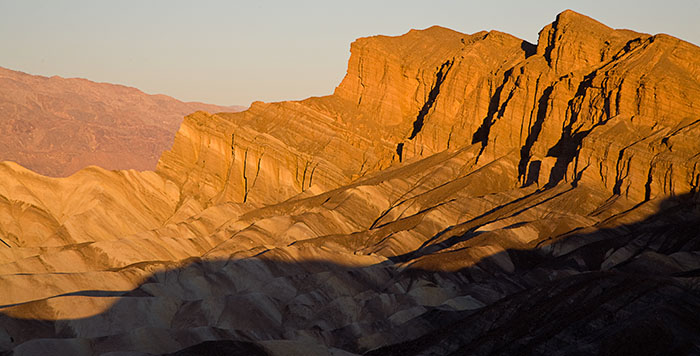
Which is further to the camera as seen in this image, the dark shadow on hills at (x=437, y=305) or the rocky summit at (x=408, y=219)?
the rocky summit at (x=408, y=219)

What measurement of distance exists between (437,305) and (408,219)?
26624 mm

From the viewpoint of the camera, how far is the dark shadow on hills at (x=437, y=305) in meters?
60.5

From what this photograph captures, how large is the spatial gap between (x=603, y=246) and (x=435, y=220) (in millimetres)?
21571

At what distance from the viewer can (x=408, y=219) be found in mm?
109312

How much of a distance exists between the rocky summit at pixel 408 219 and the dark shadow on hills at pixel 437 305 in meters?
0.19

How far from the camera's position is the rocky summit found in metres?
67.0

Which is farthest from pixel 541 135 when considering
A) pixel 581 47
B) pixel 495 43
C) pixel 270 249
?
pixel 270 249

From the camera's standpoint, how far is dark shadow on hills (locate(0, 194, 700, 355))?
2381 inches

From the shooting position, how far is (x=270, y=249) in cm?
10050

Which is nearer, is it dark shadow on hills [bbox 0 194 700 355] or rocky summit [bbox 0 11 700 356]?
dark shadow on hills [bbox 0 194 700 355]

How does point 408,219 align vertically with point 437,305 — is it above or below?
above

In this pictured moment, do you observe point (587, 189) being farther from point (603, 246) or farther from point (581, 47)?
point (581, 47)

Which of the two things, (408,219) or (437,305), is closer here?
(437,305)

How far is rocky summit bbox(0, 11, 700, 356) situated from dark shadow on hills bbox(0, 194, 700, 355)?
188mm
